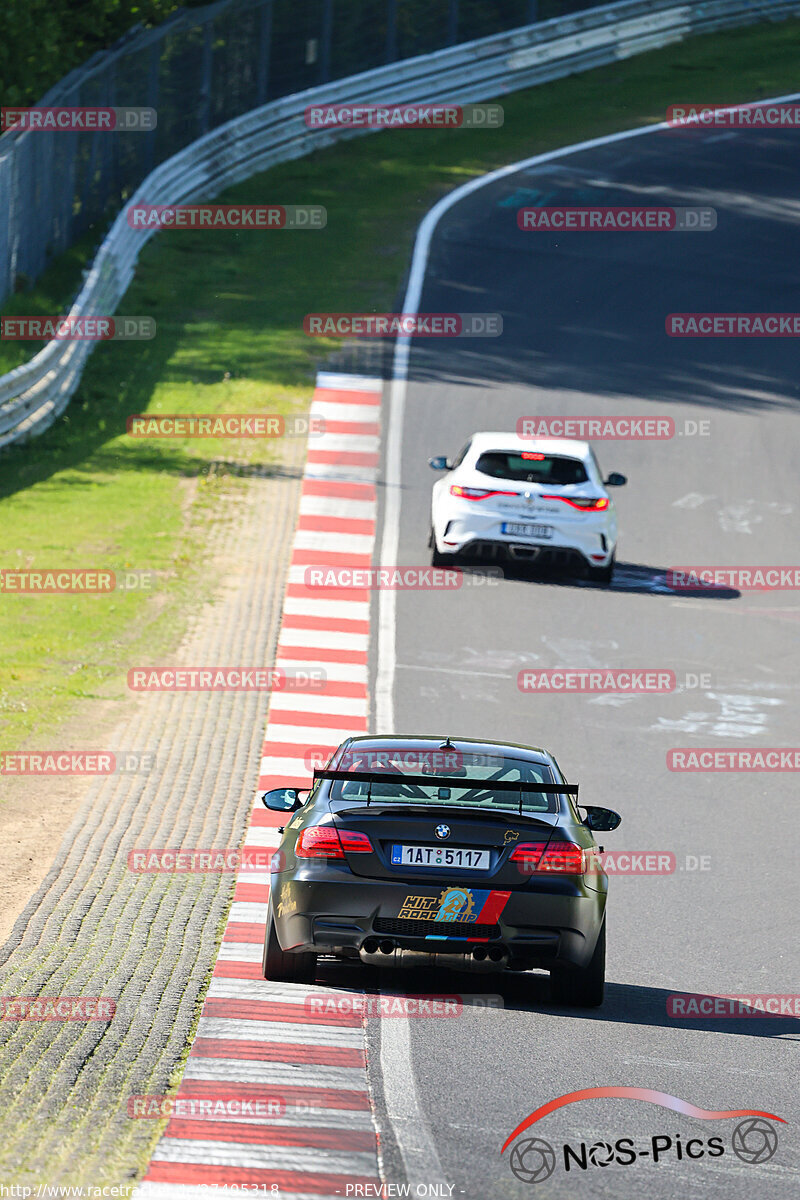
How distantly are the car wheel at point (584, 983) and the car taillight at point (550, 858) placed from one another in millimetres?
365

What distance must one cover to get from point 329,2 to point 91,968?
107 feet

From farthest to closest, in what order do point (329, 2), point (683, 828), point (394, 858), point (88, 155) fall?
point (329, 2) → point (88, 155) → point (683, 828) → point (394, 858)

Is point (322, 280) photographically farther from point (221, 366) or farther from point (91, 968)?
A: point (91, 968)

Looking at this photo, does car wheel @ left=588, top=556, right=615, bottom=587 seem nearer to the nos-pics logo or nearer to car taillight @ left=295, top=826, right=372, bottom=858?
car taillight @ left=295, top=826, right=372, bottom=858

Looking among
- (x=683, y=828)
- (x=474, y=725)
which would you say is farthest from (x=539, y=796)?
(x=474, y=725)

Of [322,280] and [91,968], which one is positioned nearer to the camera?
[91,968]

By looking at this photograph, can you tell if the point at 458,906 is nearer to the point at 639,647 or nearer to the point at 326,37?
the point at 639,647

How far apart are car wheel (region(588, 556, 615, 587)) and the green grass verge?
181 inches

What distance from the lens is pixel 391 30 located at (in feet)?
128

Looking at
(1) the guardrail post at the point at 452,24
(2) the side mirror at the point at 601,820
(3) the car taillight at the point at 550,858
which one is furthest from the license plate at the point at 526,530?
(1) the guardrail post at the point at 452,24

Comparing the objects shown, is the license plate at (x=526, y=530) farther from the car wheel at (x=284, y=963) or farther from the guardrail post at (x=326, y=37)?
the guardrail post at (x=326, y=37)

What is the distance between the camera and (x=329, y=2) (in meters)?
37.9

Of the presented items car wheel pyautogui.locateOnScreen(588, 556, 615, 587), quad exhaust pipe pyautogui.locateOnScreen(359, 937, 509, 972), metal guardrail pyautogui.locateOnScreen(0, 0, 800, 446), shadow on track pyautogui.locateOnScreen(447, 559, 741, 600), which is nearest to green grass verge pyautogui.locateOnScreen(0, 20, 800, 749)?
metal guardrail pyautogui.locateOnScreen(0, 0, 800, 446)

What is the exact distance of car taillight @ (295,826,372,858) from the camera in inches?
333
